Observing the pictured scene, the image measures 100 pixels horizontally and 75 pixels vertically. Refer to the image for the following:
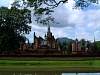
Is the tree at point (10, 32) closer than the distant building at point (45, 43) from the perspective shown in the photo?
No

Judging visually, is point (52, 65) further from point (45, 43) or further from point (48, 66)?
point (45, 43)

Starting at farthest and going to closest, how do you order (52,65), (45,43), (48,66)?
1. (45,43)
2. (52,65)
3. (48,66)

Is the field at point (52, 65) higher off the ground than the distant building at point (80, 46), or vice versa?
the distant building at point (80, 46)

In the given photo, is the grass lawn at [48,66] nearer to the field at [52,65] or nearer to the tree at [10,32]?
the field at [52,65]

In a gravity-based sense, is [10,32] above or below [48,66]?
above

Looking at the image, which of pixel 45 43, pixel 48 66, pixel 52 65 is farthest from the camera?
pixel 45 43

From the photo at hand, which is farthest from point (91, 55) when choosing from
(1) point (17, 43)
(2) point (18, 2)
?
(2) point (18, 2)

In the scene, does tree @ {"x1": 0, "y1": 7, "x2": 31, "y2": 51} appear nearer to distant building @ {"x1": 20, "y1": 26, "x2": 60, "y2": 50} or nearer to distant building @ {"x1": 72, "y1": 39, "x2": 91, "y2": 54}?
distant building @ {"x1": 20, "y1": 26, "x2": 60, "y2": 50}

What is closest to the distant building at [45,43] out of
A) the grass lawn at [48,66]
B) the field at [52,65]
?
the field at [52,65]

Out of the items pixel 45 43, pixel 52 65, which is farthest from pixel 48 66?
pixel 45 43

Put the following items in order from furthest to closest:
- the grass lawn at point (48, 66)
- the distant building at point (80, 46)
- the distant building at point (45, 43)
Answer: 1. the distant building at point (80, 46)
2. the distant building at point (45, 43)
3. the grass lawn at point (48, 66)

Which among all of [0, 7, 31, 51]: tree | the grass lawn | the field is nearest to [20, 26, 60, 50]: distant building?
[0, 7, 31, 51]: tree

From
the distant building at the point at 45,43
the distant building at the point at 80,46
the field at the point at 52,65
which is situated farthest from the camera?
the distant building at the point at 80,46

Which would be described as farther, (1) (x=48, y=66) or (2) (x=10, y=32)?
(2) (x=10, y=32)
